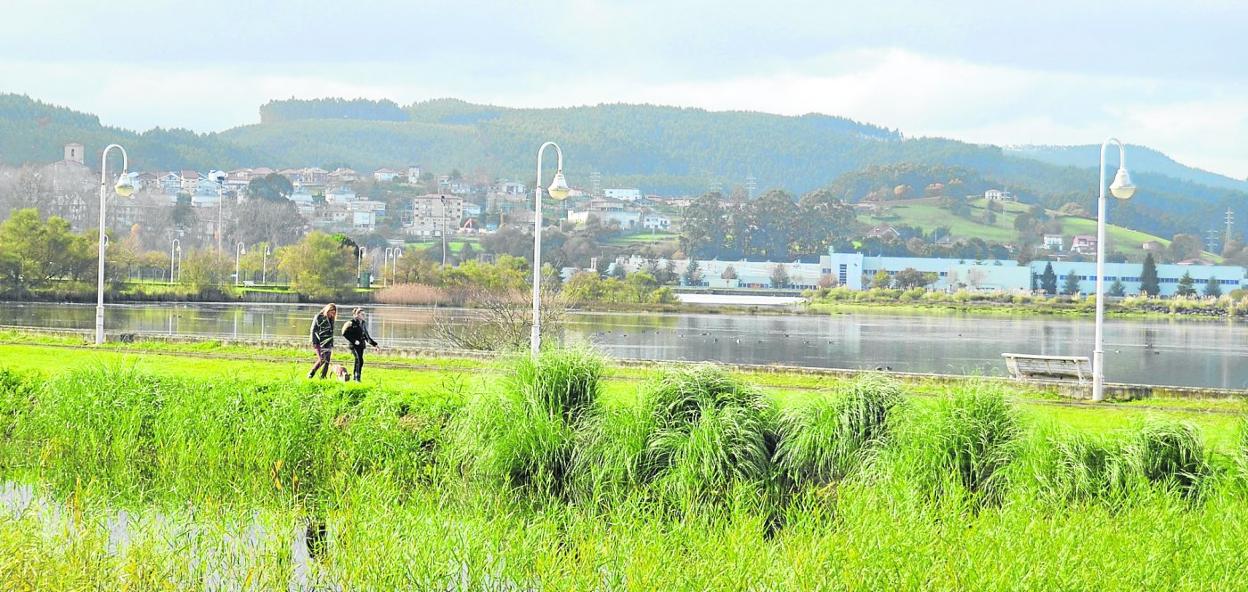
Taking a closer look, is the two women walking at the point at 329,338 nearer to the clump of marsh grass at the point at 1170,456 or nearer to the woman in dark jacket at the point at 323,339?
the woman in dark jacket at the point at 323,339

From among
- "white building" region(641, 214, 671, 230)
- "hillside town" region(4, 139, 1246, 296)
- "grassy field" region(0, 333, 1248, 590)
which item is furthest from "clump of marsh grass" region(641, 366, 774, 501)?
"white building" region(641, 214, 671, 230)

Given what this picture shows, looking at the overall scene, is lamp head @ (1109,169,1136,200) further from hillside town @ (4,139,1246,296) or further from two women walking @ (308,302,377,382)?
hillside town @ (4,139,1246,296)

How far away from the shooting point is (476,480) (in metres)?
11.6

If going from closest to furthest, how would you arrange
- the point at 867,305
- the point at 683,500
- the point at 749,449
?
the point at 683,500 < the point at 749,449 < the point at 867,305

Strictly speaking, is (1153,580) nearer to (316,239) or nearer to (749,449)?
(749,449)

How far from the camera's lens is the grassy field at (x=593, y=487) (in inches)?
341

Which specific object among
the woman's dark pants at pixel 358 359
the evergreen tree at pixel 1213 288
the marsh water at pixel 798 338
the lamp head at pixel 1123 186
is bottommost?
the marsh water at pixel 798 338

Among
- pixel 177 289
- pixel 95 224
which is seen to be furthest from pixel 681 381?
pixel 95 224

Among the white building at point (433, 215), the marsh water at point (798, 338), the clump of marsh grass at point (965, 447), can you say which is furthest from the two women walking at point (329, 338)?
the white building at point (433, 215)

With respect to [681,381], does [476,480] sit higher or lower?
lower

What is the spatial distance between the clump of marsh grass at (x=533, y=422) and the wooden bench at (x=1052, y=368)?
1049 centimetres

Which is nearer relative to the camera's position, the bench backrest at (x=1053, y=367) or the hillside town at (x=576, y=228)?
the bench backrest at (x=1053, y=367)

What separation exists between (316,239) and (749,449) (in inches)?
2837

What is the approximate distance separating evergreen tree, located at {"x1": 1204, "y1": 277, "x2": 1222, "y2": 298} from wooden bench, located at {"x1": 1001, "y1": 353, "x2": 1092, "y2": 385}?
127 m
